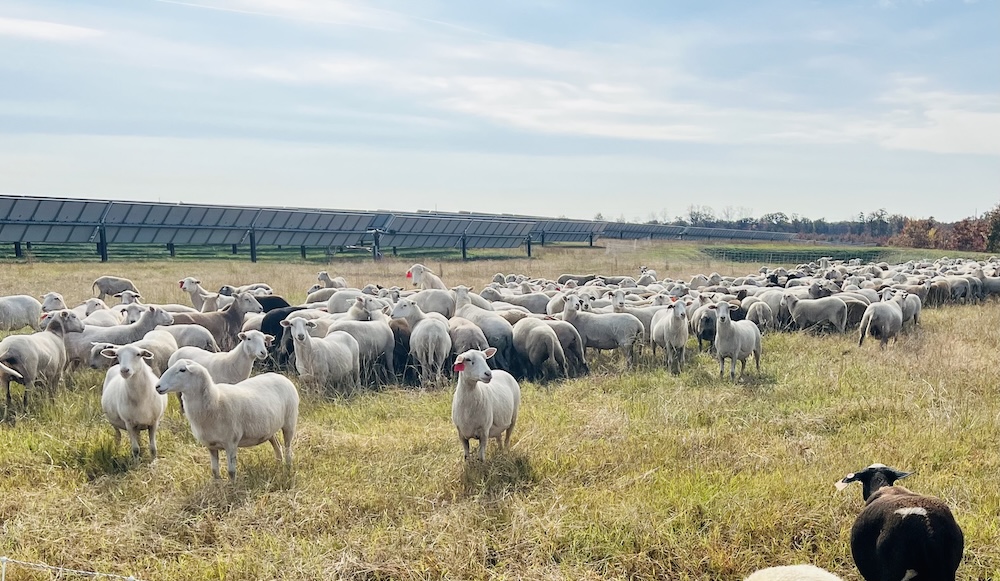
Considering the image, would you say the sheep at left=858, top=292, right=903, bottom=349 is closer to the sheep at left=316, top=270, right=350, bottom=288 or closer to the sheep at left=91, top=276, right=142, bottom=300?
the sheep at left=316, top=270, right=350, bottom=288

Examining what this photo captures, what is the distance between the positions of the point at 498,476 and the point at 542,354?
5.22m

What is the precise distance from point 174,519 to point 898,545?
518 cm

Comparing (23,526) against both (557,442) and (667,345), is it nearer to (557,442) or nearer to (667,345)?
(557,442)

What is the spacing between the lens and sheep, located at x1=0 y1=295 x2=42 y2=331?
48.0 feet

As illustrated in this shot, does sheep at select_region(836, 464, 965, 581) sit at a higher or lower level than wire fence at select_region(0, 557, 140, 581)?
higher

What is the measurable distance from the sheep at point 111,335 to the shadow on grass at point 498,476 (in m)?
6.96

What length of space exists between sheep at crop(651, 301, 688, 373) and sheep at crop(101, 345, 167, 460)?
26.4 feet

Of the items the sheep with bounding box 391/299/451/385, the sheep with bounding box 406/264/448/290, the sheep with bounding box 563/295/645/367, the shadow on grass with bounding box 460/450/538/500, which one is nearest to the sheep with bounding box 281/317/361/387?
the sheep with bounding box 391/299/451/385

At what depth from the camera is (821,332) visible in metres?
16.0

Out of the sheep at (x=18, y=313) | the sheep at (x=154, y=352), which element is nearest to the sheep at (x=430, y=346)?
the sheep at (x=154, y=352)

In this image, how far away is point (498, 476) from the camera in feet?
21.8

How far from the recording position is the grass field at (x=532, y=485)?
202 inches

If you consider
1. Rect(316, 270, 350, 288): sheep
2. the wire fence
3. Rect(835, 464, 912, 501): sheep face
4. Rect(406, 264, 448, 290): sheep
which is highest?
Rect(406, 264, 448, 290): sheep

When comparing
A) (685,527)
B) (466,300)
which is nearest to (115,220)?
(466,300)
